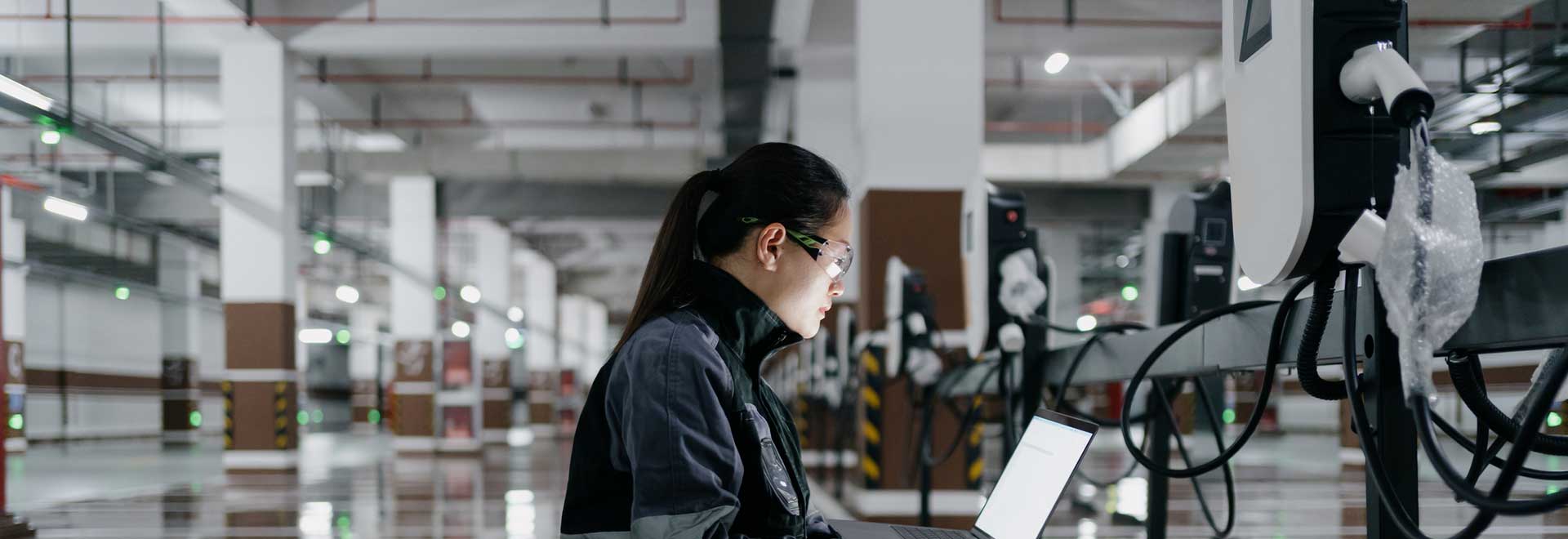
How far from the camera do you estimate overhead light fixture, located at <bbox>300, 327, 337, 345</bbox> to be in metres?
27.1

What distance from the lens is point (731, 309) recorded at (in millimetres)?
1337

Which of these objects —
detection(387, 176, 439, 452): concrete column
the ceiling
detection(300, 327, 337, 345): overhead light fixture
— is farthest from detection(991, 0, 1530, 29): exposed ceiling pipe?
detection(300, 327, 337, 345): overhead light fixture

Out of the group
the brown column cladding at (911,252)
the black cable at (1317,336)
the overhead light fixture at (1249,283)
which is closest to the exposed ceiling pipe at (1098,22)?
the brown column cladding at (911,252)

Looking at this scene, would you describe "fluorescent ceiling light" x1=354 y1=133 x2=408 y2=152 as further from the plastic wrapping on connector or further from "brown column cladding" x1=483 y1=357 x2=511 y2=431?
the plastic wrapping on connector

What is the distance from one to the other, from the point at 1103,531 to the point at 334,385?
28035mm

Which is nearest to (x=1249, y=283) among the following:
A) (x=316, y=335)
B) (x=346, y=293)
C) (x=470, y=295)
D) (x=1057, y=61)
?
(x=1057, y=61)

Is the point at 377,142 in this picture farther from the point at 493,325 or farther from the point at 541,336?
the point at 541,336

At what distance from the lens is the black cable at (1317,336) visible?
1.30 metres

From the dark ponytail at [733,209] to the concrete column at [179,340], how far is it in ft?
70.0

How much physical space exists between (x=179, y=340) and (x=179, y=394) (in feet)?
3.13

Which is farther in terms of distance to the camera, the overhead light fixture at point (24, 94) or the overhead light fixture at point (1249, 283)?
the overhead light fixture at point (24, 94)

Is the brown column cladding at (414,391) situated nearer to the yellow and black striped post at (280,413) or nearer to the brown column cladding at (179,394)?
the yellow and black striped post at (280,413)

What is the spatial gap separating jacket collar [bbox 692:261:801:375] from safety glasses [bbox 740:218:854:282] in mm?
72

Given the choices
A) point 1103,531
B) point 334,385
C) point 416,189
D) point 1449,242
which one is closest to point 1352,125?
point 1449,242
